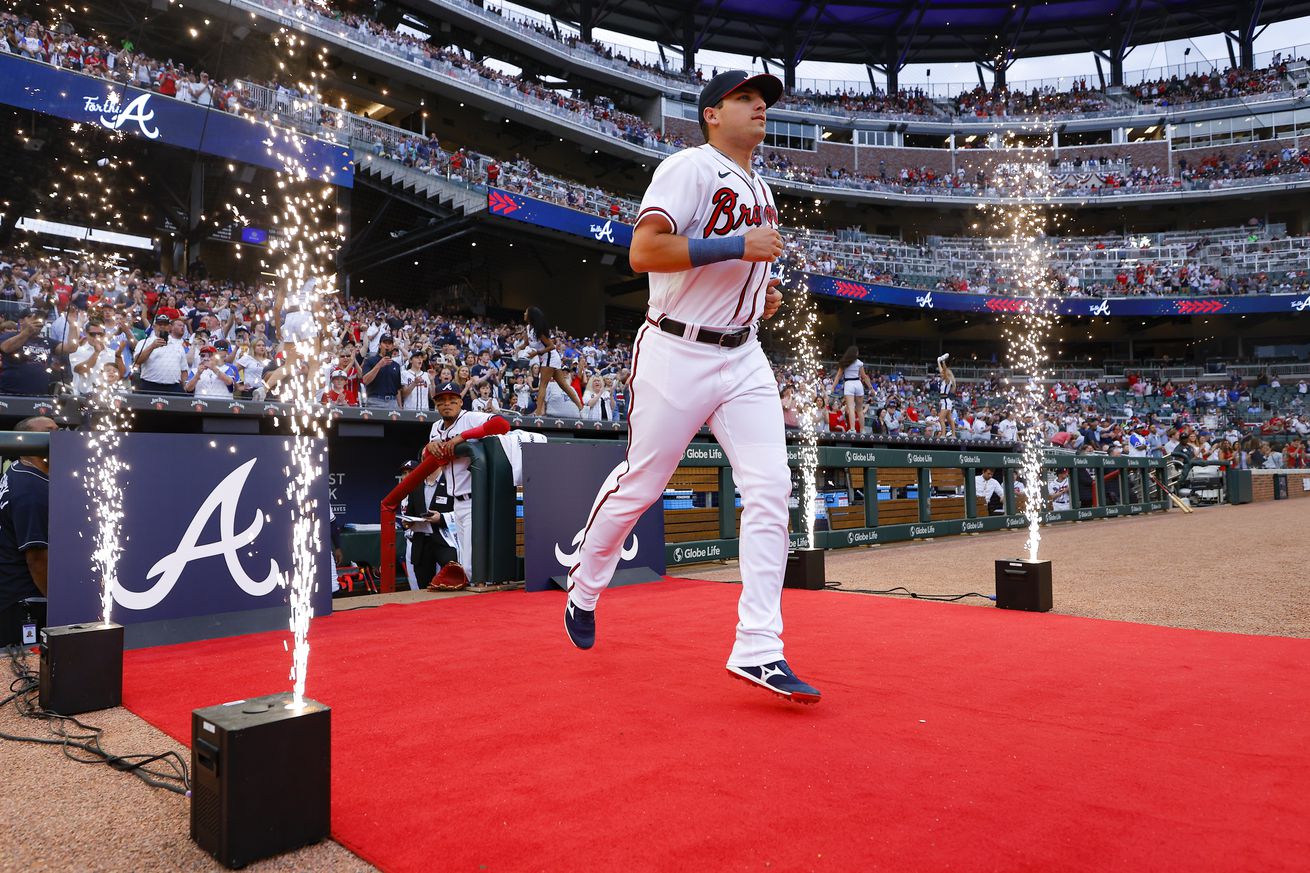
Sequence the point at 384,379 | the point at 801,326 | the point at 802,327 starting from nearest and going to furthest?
the point at 384,379, the point at 801,326, the point at 802,327

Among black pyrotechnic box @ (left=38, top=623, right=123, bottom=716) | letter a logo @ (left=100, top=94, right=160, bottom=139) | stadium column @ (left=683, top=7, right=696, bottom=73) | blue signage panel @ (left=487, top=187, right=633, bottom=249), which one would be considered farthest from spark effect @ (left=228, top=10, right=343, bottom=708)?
stadium column @ (left=683, top=7, right=696, bottom=73)

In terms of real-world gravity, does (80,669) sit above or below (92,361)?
below

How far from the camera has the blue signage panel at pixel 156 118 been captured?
1331 centimetres

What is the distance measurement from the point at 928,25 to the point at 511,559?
41.0 meters

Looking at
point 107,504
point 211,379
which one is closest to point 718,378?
point 107,504

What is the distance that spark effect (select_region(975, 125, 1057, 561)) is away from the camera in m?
31.8

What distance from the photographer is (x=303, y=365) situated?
8859 millimetres

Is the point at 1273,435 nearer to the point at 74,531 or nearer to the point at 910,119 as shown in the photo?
the point at 910,119

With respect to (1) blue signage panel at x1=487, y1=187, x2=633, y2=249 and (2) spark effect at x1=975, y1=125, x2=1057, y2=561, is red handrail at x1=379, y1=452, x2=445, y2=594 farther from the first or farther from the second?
(2) spark effect at x1=975, y1=125, x2=1057, y2=561

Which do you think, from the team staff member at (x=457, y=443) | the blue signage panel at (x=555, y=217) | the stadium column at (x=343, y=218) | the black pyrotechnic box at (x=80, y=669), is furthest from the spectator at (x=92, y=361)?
the blue signage panel at (x=555, y=217)

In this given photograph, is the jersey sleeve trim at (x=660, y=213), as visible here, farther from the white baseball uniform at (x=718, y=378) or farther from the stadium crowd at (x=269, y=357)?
the stadium crowd at (x=269, y=357)

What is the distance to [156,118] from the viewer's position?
1484 centimetres

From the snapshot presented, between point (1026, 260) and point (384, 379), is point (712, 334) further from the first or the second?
point (1026, 260)

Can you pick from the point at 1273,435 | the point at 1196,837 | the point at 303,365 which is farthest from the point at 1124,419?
the point at 1196,837
